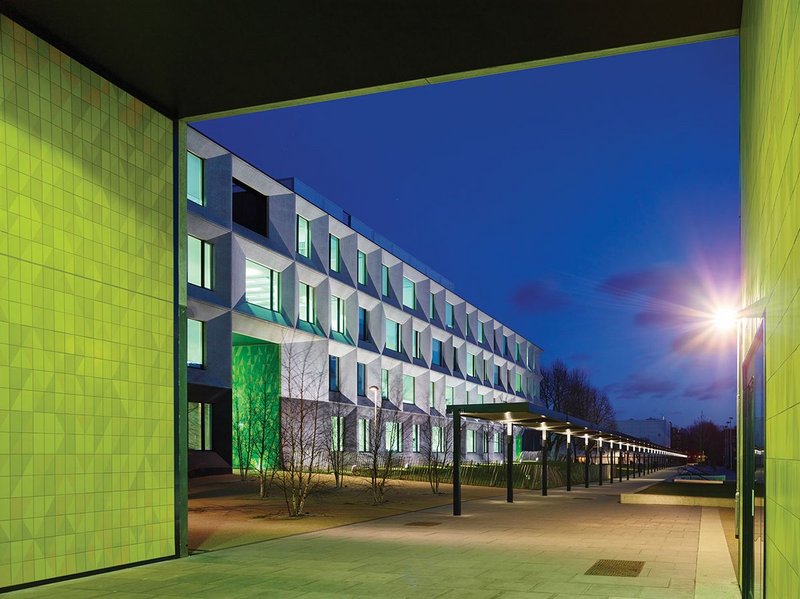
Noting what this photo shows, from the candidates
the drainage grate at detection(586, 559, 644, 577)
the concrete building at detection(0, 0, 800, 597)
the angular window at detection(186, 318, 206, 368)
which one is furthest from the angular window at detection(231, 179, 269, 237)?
the drainage grate at detection(586, 559, 644, 577)

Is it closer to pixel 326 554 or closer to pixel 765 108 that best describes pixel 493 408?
pixel 326 554

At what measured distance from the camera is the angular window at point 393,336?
57.8m

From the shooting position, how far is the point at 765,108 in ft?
16.0

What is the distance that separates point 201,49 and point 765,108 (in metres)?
7.29

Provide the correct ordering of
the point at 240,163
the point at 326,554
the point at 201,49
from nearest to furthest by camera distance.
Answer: the point at 201,49, the point at 326,554, the point at 240,163

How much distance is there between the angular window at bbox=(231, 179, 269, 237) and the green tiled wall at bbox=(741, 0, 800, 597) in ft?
121

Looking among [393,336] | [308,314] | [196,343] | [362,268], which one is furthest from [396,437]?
[196,343]

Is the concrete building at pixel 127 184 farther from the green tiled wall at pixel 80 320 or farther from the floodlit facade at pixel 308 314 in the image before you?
the floodlit facade at pixel 308 314

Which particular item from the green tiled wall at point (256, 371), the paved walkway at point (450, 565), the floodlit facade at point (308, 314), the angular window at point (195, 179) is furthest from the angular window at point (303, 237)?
the paved walkway at point (450, 565)

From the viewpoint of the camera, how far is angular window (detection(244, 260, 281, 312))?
130 feet

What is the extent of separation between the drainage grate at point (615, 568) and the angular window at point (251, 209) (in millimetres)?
31012

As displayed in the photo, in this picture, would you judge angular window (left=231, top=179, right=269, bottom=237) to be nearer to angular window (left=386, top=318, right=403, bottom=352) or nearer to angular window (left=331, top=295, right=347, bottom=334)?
angular window (left=331, top=295, right=347, bottom=334)

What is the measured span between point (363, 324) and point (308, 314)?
28.4 feet

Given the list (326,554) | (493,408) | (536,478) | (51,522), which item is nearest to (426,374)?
(536,478)
